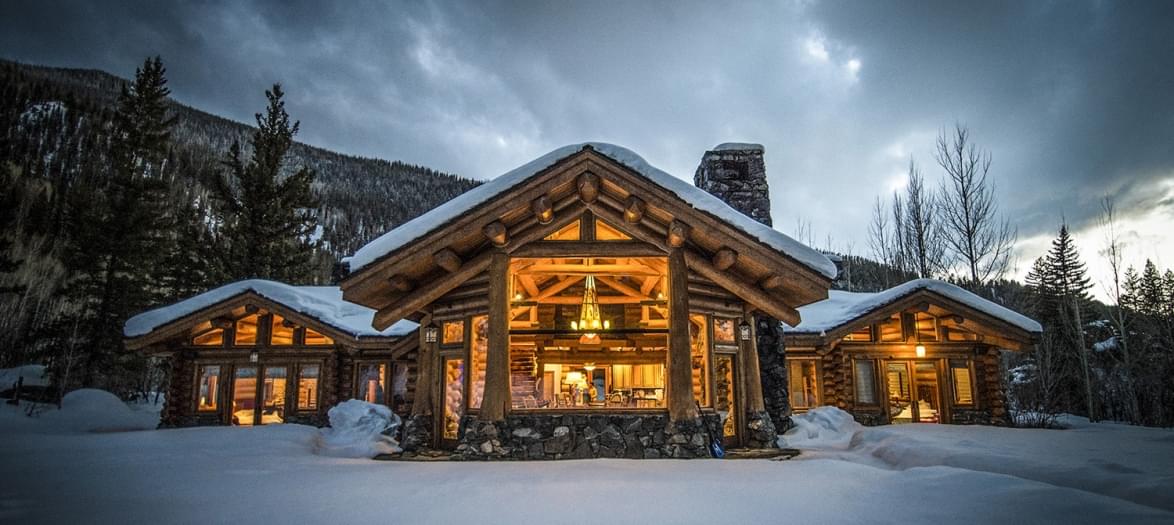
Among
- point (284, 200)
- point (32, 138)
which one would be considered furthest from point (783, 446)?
point (32, 138)

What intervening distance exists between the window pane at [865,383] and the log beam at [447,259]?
13.2 m

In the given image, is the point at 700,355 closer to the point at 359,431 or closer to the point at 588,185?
the point at 588,185

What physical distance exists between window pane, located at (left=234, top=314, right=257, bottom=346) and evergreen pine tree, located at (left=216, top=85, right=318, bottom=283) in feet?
38.1

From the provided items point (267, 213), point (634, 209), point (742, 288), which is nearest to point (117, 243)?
point (267, 213)

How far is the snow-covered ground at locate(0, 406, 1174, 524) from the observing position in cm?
471

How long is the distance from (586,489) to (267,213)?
29.3 metres

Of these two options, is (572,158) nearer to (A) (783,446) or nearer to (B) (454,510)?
(B) (454,510)

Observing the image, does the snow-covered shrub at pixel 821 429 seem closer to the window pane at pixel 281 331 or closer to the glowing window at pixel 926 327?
the glowing window at pixel 926 327

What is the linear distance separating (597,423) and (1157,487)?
6257mm

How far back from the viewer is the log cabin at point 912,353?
15.6m

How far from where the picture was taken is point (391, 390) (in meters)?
18.2

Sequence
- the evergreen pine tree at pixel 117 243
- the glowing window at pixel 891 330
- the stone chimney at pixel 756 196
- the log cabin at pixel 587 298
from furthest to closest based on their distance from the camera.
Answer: the evergreen pine tree at pixel 117 243
the glowing window at pixel 891 330
the stone chimney at pixel 756 196
the log cabin at pixel 587 298

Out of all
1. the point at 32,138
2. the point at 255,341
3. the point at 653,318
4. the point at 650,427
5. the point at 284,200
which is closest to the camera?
the point at 650,427

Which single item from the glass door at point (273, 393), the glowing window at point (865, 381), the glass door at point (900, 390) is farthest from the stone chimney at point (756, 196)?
the glass door at point (273, 393)
